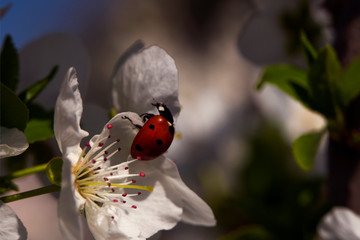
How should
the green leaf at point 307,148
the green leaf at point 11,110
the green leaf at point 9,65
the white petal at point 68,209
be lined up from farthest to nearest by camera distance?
the green leaf at point 307,148 < the green leaf at point 9,65 < the green leaf at point 11,110 < the white petal at point 68,209

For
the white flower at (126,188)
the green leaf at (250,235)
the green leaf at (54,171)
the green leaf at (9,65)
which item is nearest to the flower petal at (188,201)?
the white flower at (126,188)

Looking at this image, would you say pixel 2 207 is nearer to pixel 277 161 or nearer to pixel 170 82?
pixel 170 82

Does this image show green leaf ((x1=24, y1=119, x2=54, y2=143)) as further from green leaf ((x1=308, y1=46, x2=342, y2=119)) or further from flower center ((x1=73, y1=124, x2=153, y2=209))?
green leaf ((x1=308, y1=46, x2=342, y2=119))

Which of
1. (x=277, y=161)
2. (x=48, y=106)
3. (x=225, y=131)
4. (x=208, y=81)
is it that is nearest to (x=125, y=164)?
(x=48, y=106)

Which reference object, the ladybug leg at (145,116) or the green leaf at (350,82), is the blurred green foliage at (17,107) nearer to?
the ladybug leg at (145,116)

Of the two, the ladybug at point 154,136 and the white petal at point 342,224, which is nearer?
the ladybug at point 154,136

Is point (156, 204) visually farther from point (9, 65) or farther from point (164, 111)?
point (9, 65)

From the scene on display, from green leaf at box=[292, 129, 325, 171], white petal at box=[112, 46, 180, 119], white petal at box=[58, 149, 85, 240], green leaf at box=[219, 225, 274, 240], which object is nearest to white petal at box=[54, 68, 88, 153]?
white petal at box=[58, 149, 85, 240]
